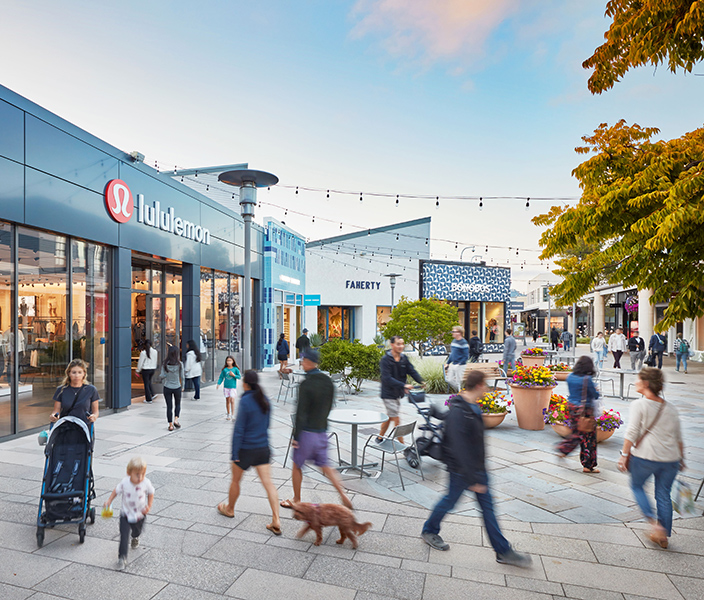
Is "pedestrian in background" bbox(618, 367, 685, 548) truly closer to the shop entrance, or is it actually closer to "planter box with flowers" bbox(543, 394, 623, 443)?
"planter box with flowers" bbox(543, 394, 623, 443)

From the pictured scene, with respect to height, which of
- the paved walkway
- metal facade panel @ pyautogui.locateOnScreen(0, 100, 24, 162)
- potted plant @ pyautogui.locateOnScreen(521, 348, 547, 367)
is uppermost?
metal facade panel @ pyautogui.locateOnScreen(0, 100, 24, 162)

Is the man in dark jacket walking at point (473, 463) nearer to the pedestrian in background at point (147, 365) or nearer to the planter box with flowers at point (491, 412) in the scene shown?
the planter box with flowers at point (491, 412)

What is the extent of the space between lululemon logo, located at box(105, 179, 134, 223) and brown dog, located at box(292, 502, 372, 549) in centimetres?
834

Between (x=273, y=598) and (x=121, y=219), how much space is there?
9216mm

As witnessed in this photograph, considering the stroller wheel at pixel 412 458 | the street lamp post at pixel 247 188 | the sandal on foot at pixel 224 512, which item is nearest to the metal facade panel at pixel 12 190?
the street lamp post at pixel 247 188

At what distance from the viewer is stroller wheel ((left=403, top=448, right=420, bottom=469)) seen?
21.5ft

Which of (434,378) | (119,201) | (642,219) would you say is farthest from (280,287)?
(642,219)

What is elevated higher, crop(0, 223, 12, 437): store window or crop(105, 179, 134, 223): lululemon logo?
crop(105, 179, 134, 223): lululemon logo

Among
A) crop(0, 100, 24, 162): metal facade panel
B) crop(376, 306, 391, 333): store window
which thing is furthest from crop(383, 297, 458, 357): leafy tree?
crop(0, 100, 24, 162): metal facade panel

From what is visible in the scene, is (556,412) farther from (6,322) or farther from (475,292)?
(475,292)

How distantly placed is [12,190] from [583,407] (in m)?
9.20

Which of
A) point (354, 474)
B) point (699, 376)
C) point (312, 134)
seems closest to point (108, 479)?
point (354, 474)

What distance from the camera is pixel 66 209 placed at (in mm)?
8953

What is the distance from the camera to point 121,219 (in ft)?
34.3
